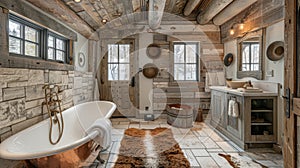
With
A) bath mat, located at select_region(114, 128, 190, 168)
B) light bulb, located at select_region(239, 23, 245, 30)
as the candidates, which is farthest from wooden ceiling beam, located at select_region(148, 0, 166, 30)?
bath mat, located at select_region(114, 128, 190, 168)

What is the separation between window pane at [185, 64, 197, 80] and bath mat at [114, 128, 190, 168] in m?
1.90

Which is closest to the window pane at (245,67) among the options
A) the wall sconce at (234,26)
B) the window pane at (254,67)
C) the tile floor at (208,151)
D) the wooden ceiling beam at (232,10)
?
the window pane at (254,67)

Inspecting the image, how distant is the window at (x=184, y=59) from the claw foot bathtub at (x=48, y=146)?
308 cm

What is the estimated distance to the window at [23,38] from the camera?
7.95 ft

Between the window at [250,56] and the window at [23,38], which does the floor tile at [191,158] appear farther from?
the window at [23,38]

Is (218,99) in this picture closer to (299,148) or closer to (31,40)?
(299,148)

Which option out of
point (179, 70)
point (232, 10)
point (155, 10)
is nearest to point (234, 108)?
point (232, 10)

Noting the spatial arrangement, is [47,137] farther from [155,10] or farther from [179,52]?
[179,52]

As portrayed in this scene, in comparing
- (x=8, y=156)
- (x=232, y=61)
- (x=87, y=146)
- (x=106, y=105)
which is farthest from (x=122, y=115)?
(x=8, y=156)

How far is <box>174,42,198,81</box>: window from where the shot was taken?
5.64m

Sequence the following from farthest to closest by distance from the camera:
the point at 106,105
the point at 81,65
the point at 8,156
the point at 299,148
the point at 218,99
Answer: the point at 81,65 → the point at 218,99 → the point at 106,105 → the point at 8,156 → the point at 299,148

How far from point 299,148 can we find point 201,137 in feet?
8.53

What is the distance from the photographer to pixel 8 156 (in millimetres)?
1588

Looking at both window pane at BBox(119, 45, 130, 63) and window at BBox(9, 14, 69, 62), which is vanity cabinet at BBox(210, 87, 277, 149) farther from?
window at BBox(9, 14, 69, 62)
